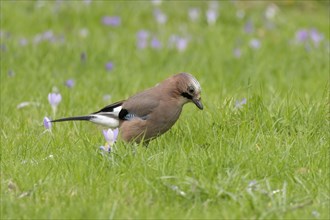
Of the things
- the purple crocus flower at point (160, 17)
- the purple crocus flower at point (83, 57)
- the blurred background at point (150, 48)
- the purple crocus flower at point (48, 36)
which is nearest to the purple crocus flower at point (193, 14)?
the blurred background at point (150, 48)

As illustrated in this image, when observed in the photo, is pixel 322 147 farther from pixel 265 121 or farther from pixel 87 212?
pixel 87 212

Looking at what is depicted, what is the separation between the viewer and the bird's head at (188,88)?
6402mm

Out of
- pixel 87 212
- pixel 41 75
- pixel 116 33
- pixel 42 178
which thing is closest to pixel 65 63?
pixel 41 75

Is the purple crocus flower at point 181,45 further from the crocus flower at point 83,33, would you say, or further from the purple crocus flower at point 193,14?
the purple crocus flower at point 193,14

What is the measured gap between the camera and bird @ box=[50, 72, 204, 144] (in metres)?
6.36

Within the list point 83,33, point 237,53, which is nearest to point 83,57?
point 83,33

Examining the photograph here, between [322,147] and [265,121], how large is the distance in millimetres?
836

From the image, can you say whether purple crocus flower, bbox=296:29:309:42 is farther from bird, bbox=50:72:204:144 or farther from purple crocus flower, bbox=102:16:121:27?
bird, bbox=50:72:204:144

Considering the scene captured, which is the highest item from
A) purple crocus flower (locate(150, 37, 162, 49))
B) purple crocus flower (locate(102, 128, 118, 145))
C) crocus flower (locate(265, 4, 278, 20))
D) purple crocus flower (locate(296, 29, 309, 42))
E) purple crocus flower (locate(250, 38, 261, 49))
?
crocus flower (locate(265, 4, 278, 20))

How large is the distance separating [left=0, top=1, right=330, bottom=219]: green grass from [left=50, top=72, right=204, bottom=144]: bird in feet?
0.41

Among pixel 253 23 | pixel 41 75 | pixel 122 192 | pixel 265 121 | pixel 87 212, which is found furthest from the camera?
pixel 253 23

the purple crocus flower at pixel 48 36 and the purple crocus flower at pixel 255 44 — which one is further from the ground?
the purple crocus flower at pixel 255 44

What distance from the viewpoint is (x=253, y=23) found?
502 inches

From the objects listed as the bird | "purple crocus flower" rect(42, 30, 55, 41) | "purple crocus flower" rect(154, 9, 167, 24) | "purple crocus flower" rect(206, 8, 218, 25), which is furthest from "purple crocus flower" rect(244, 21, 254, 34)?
the bird
